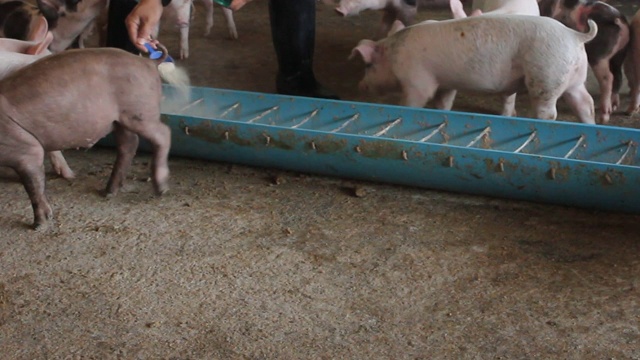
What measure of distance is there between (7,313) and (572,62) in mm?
2291

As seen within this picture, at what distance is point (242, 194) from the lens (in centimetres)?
345

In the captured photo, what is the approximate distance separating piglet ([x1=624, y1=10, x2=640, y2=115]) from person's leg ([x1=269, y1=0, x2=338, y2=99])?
1.39 meters

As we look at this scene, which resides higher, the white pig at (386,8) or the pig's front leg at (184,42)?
the white pig at (386,8)

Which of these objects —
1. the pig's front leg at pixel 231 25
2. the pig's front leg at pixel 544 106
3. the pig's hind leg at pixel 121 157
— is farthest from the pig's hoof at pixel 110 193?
the pig's front leg at pixel 231 25

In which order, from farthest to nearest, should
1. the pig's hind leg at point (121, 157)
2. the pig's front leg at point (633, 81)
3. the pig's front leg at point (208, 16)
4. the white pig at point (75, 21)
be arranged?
the pig's front leg at point (208, 16) → the white pig at point (75, 21) → the pig's front leg at point (633, 81) → the pig's hind leg at point (121, 157)

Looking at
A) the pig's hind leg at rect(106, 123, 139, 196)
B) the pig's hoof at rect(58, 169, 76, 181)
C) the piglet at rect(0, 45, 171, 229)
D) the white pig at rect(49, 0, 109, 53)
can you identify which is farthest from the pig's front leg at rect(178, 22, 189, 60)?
the piglet at rect(0, 45, 171, 229)

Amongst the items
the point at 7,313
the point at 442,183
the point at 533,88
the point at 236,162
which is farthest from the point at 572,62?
the point at 7,313

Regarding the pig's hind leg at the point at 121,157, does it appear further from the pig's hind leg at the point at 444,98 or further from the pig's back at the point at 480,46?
the pig's hind leg at the point at 444,98

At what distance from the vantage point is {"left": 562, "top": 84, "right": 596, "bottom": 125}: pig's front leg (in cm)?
386

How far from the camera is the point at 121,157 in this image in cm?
343

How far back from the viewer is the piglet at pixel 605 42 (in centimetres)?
415

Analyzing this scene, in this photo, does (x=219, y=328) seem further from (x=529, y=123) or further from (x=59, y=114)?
(x=529, y=123)

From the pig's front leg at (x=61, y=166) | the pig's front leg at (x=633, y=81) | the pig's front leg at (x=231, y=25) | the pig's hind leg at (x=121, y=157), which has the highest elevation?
the pig's front leg at (x=633, y=81)

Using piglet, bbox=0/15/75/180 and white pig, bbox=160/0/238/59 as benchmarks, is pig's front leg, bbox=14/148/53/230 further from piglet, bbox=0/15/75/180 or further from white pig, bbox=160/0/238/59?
white pig, bbox=160/0/238/59
